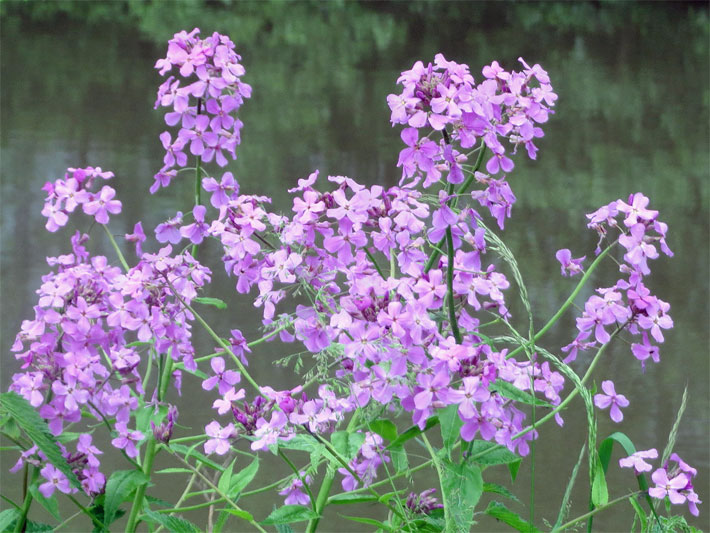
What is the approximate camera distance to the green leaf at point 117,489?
64.3 inches

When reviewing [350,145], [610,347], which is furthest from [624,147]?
[610,347]

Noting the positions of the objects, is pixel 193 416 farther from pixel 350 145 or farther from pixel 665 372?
pixel 350 145

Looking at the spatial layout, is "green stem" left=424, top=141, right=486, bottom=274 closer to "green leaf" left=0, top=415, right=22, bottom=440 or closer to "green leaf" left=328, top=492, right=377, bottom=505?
"green leaf" left=328, top=492, right=377, bottom=505

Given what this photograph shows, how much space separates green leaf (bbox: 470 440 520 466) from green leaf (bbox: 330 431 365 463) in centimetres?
19

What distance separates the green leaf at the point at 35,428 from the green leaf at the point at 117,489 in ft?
0.35

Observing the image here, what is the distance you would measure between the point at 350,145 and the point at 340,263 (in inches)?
200

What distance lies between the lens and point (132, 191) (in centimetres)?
548

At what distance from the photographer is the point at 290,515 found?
1.58m

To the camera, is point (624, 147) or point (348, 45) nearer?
point (624, 147)

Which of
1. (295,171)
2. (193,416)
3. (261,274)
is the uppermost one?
(261,274)

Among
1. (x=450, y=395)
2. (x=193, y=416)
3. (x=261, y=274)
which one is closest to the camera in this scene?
(x=450, y=395)

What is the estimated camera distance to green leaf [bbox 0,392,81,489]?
150 cm

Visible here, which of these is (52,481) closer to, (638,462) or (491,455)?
(491,455)

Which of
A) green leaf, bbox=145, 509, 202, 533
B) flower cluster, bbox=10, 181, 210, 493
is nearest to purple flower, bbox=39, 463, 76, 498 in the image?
flower cluster, bbox=10, 181, 210, 493
